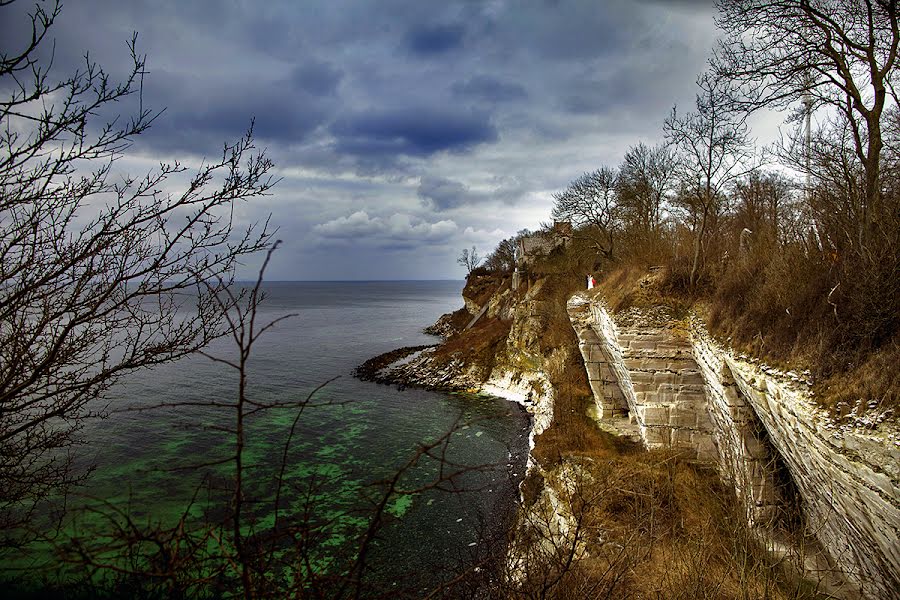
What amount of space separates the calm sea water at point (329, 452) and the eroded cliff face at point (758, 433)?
4420 millimetres

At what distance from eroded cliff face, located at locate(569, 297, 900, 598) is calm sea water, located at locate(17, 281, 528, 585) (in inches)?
174

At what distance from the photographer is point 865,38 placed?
8.23 m

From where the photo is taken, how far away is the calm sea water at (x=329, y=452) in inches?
530

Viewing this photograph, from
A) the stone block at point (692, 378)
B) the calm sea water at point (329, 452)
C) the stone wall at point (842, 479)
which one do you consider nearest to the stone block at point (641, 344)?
the stone block at point (692, 378)

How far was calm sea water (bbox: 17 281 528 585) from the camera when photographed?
13.5 m

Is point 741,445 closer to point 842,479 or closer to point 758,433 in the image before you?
point 758,433

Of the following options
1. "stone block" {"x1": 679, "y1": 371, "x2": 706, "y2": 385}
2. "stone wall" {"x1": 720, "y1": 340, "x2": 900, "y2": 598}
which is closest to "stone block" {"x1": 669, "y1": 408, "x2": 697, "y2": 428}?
"stone block" {"x1": 679, "y1": 371, "x2": 706, "y2": 385}

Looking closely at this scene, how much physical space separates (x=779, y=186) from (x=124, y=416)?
36.9 meters

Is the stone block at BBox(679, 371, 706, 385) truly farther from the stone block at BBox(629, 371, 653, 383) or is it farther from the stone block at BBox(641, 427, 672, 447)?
the stone block at BBox(641, 427, 672, 447)

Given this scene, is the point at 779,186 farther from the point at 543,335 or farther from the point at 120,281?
the point at 120,281

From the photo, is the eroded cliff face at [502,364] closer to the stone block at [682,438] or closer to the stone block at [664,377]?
the stone block at [682,438]

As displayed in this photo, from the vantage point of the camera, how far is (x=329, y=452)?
19.9m

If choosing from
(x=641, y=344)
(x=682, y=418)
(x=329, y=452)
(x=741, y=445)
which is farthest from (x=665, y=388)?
(x=329, y=452)

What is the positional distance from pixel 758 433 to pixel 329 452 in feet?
53.4
